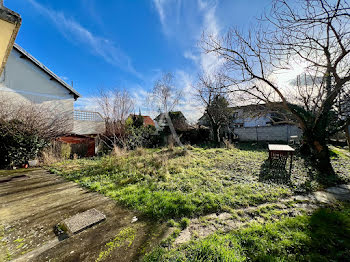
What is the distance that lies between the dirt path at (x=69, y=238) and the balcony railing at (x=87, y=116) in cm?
1009

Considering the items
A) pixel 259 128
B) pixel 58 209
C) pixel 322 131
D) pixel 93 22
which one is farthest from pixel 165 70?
pixel 58 209

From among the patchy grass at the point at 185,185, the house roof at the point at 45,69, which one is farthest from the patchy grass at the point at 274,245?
the house roof at the point at 45,69

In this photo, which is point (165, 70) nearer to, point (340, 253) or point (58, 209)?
point (58, 209)

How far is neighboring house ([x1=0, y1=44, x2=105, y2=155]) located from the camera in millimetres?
9336

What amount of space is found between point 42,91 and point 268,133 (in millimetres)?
19805

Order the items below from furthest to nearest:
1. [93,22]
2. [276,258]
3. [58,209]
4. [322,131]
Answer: [93,22] → [322,131] → [58,209] → [276,258]

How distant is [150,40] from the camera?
7855 millimetres

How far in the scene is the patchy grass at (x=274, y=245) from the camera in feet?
5.34

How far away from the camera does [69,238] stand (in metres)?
2.05

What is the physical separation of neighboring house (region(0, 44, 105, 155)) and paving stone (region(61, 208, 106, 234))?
867cm

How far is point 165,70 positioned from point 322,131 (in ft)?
39.0

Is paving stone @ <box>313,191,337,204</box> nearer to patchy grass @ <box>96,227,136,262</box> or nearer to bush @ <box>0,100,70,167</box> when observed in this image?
patchy grass @ <box>96,227,136,262</box>

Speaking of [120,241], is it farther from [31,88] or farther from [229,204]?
[31,88]

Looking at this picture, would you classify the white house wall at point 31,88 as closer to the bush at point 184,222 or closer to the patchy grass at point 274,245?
the bush at point 184,222
